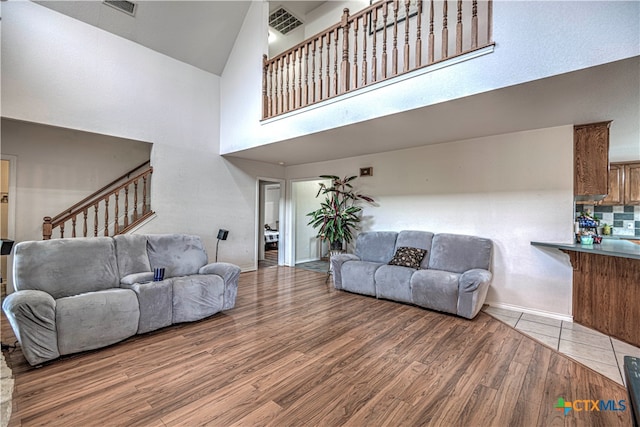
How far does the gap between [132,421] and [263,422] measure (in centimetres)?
78

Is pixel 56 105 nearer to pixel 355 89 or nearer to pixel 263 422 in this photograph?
pixel 355 89

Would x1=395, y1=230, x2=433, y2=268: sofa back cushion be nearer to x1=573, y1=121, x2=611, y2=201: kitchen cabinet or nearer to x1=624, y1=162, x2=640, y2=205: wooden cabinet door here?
x1=573, y1=121, x2=611, y2=201: kitchen cabinet

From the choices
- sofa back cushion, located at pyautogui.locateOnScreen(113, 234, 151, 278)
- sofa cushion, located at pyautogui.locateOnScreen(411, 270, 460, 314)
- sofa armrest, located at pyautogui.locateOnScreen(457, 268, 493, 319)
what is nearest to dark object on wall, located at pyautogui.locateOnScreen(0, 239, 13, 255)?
sofa back cushion, located at pyautogui.locateOnScreen(113, 234, 151, 278)

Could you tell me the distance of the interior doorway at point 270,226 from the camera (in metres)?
6.50

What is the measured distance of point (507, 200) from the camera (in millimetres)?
3715

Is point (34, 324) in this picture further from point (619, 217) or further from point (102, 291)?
point (619, 217)

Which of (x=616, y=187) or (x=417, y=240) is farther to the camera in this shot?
(x=616, y=187)

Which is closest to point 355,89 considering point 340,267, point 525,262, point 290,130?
point 290,130

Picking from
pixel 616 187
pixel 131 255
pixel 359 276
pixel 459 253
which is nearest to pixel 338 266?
pixel 359 276

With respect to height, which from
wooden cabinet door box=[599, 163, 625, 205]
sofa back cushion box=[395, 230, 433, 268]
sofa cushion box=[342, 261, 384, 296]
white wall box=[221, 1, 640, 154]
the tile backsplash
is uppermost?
white wall box=[221, 1, 640, 154]

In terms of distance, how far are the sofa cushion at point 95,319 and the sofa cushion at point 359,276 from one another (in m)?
2.74

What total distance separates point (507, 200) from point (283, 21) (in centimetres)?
559

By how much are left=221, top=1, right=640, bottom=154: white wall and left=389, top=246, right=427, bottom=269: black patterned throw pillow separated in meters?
2.07

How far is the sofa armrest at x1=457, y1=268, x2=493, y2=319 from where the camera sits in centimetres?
315
